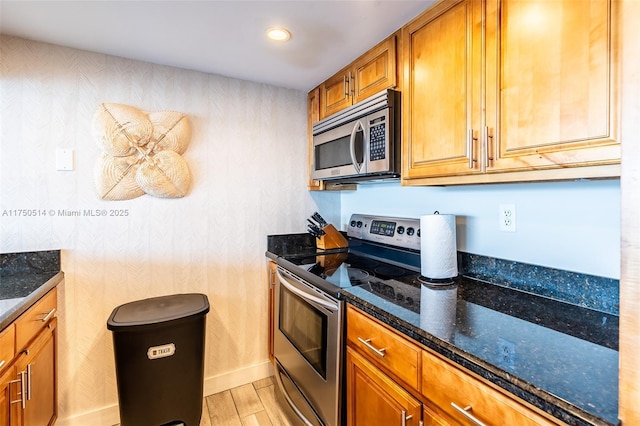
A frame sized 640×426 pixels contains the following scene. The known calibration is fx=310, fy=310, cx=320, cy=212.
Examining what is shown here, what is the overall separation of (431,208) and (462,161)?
22.8 inches

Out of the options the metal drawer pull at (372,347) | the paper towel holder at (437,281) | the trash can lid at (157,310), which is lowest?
the trash can lid at (157,310)

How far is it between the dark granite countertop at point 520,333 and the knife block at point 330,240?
2.81 feet

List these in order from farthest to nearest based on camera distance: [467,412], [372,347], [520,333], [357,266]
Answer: [357,266], [372,347], [520,333], [467,412]

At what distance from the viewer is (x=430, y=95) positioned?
133 cm

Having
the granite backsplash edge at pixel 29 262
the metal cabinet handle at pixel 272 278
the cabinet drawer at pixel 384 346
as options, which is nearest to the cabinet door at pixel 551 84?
the cabinet drawer at pixel 384 346

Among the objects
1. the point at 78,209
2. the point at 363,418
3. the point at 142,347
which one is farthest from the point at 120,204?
the point at 363,418

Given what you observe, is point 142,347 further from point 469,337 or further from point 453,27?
point 453,27

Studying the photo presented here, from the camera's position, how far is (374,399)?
3.80 ft

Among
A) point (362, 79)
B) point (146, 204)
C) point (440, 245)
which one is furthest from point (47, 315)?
point (362, 79)

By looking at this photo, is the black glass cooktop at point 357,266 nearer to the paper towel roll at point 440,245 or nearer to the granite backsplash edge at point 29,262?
the paper towel roll at point 440,245

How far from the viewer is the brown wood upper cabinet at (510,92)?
0.83 meters

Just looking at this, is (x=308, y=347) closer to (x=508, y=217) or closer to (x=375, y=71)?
(x=508, y=217)

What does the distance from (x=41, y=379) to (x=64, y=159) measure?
1.11 m

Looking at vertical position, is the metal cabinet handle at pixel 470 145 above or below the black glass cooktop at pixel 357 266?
above
